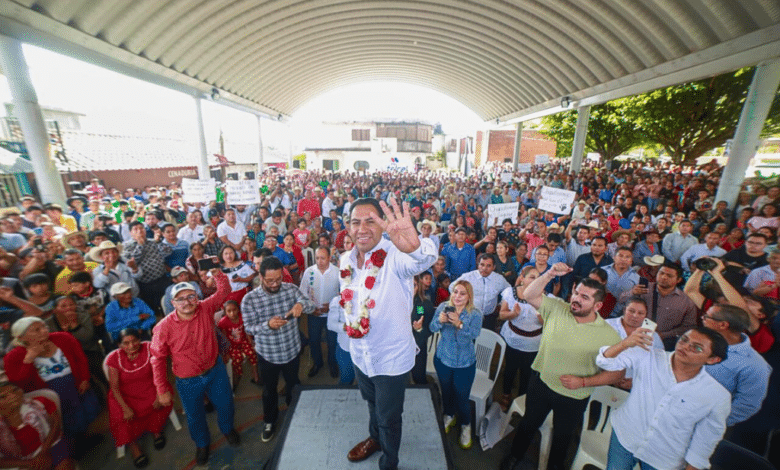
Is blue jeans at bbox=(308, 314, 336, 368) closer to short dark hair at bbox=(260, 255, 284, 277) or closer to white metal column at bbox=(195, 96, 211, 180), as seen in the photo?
short dark hair at bbox=(260, 255, 284, 277)

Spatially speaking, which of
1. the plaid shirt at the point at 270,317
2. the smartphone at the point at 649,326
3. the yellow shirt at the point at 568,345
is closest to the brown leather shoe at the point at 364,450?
the plaid shirt at the point at 270,317

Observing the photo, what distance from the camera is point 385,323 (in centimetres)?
209

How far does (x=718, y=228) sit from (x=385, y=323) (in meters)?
6.92

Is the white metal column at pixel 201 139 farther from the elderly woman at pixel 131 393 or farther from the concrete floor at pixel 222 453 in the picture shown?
the elderly woman at pixel 131 393

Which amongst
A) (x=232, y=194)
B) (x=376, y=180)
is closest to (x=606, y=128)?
(x=376, y=180)

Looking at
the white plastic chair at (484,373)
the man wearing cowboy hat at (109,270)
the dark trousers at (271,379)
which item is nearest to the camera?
the dark trousers at (271,379)

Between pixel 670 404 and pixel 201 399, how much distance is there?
4.02 meters

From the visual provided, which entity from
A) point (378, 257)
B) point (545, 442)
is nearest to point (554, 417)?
point (545, 442)

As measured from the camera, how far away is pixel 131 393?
11.1ft

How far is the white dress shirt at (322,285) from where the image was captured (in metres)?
4.44

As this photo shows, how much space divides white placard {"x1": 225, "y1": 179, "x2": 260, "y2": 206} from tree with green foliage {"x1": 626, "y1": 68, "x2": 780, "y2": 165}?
19.6 meters

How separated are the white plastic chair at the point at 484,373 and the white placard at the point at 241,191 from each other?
260 inches

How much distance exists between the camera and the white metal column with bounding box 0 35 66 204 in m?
6.57

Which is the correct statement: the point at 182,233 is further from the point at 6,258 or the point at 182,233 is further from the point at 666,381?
the point at 666,381
